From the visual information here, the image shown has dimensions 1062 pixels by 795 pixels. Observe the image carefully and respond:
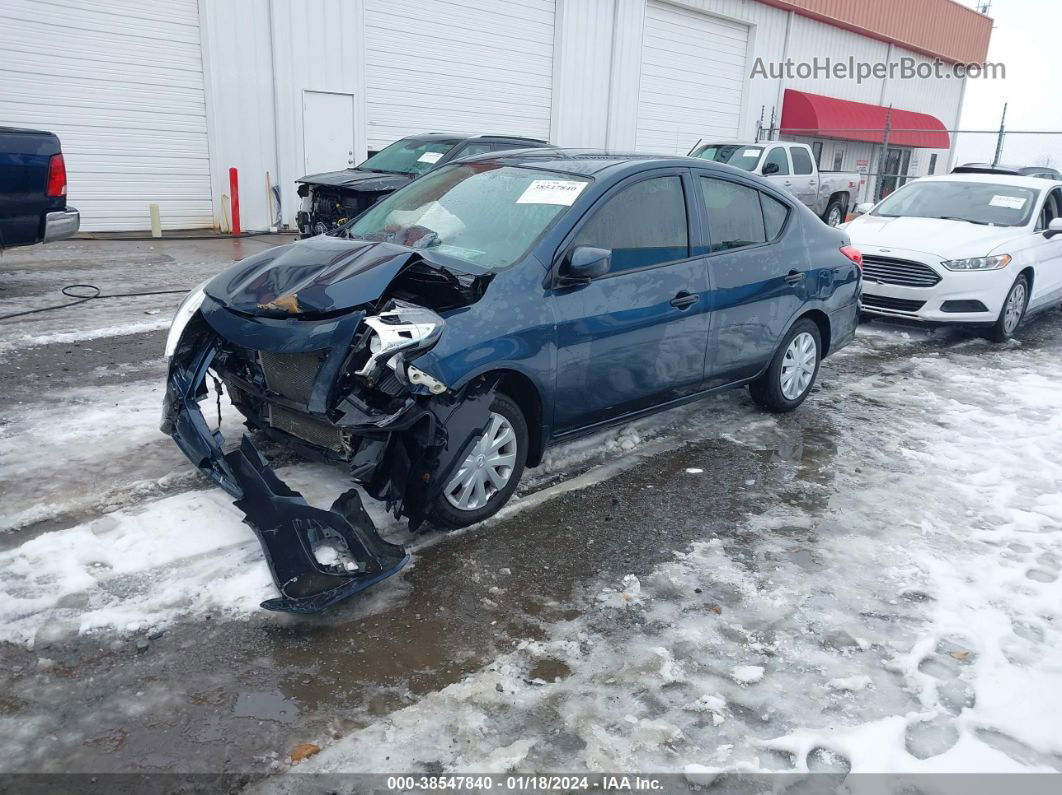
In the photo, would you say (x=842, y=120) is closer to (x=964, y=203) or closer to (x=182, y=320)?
(x=964, y=203)

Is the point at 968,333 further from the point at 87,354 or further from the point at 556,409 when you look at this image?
the point at 87,354

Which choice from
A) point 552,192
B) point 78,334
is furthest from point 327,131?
point 552,192

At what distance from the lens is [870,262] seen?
8.89 meters

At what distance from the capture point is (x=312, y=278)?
3.84m

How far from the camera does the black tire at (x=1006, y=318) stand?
8.79 metres

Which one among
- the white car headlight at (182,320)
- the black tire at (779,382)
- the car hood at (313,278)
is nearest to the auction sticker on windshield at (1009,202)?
the black tire at (779,382)

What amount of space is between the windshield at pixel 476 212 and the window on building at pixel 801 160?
1324 cm

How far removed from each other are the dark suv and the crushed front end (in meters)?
6.10

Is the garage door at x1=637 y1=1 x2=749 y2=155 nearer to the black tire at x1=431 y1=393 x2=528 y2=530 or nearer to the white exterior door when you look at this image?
the white exterior door

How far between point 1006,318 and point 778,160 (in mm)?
8291

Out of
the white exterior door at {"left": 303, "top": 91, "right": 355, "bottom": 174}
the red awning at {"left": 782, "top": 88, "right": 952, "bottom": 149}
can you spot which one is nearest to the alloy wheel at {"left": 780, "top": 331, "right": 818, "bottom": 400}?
the white exterior door at {"left": 303, "top": 91, "right": 355, "bottom": 174}

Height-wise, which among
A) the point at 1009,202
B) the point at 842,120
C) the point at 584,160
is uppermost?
the point at 842,120

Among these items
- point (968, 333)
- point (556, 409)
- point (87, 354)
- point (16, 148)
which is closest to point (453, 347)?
point (556, 409)

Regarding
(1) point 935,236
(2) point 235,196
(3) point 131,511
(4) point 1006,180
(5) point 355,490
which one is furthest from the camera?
(2) point 235,196
